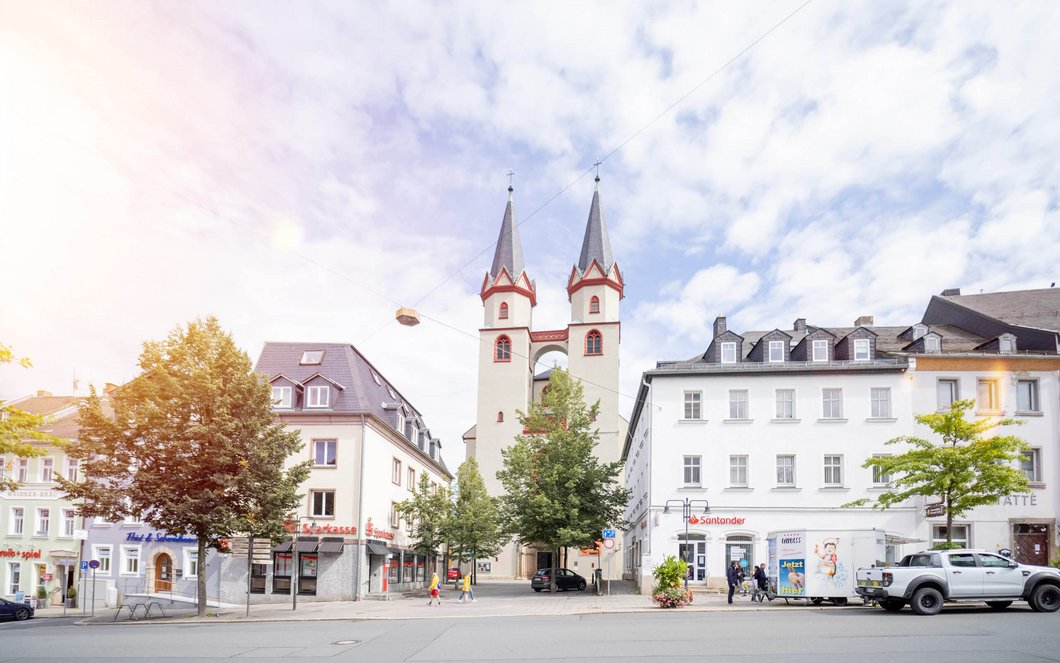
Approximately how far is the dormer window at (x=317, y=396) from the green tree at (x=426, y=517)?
897cm

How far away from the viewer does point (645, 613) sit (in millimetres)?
25000

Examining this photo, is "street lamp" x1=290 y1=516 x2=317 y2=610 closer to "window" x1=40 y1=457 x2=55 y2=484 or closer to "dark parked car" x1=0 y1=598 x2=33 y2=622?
"dark parked car" x1=0 y1=598 x2=33 y2=622

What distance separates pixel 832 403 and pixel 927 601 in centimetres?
1706

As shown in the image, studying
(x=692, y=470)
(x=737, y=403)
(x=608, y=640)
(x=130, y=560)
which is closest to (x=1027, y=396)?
(x=737, y=403)

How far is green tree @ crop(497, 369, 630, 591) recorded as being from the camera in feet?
131

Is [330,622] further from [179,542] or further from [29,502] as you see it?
[29,502]

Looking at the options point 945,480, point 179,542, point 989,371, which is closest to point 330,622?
point 179,542

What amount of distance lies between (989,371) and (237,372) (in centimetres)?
3162

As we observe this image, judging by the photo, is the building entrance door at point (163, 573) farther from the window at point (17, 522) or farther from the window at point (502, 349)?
the window at point (502, 349)

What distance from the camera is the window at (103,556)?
4003 cm

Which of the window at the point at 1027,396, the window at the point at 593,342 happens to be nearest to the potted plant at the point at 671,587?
the window at the point at 1027,396

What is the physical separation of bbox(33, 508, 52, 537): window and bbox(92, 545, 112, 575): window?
8.02 meters

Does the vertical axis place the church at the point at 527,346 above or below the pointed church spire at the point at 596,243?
below

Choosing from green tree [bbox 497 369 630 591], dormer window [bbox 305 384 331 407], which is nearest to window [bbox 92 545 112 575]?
dormer window [bbox 305 384 331 407]
